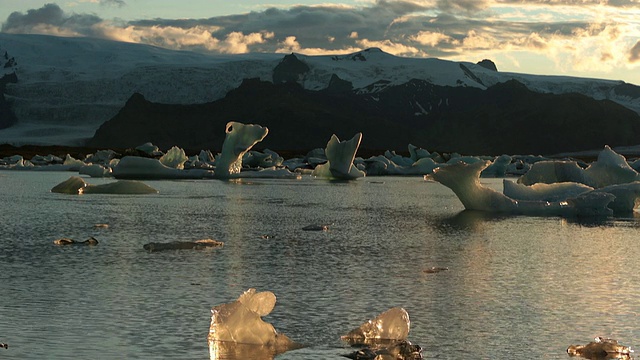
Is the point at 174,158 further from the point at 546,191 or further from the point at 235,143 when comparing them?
the point at 546,191

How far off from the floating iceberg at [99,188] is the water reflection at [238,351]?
22.2m

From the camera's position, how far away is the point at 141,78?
427 feet

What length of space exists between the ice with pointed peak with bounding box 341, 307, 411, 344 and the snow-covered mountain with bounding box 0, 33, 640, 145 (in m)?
102

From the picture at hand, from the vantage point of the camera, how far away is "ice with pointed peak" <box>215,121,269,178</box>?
3953 cm

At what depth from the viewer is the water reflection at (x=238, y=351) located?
7418 mm

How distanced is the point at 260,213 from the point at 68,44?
131m

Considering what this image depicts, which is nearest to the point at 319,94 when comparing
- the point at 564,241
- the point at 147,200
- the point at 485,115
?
the point at 485,115

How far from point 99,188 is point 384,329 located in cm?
2308

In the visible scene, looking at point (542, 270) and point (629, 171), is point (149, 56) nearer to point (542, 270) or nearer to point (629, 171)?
point (629, 171)

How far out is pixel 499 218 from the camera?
71.0 feet

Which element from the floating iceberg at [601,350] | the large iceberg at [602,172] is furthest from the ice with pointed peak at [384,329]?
the large iceberg at [602,172]

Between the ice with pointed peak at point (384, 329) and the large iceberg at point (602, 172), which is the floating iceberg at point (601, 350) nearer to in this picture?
the ice with pointed peak at point (384, 329)

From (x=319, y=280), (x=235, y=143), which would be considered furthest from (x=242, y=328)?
(x=235, y=143)

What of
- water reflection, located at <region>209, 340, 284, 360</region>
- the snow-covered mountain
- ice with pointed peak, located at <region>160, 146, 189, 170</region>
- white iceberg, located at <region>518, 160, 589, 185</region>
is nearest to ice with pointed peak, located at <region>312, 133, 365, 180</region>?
ice with pointed peak, located at <region>160, 146, 189, 170</region>
